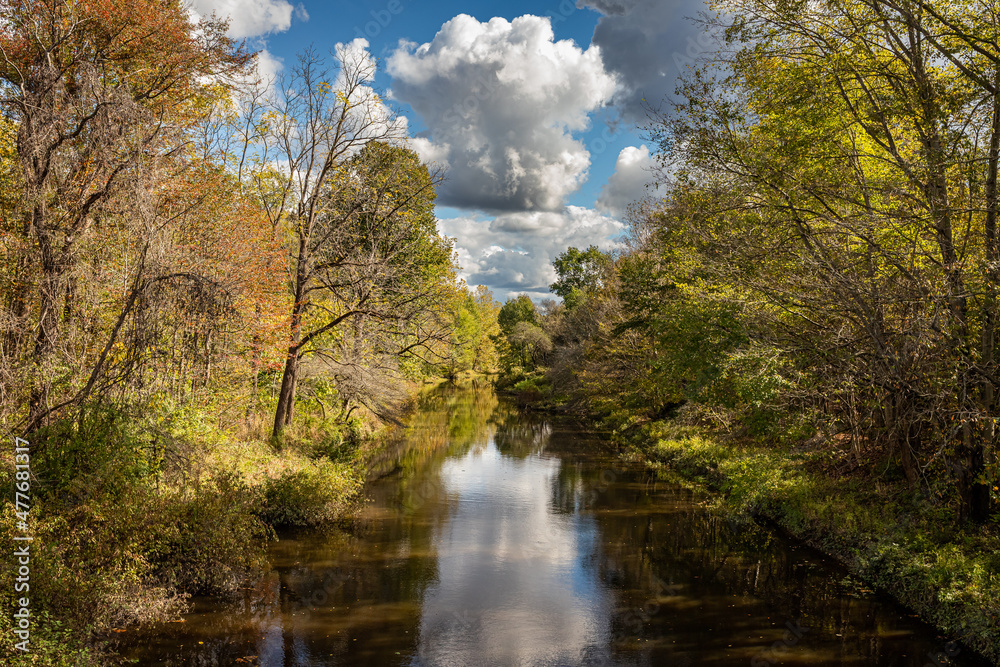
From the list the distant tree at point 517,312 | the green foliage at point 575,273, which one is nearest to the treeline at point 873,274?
the green foliage at point 575,273

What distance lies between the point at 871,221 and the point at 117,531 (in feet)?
45.7

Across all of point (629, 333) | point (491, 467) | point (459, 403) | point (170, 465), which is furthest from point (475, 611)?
point (459, 403)

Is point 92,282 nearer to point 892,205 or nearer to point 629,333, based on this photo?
point 892,205

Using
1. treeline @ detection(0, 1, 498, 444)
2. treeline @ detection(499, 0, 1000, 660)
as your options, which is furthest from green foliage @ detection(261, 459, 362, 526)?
treeline @ detection(499, 0, 1000, 660)

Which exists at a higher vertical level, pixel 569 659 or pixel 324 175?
pixel 324 175

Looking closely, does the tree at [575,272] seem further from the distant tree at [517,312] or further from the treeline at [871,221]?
the treeline at [871,221]

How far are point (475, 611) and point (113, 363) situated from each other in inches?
311

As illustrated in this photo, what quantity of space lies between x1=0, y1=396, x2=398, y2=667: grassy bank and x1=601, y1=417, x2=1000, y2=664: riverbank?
12112mm

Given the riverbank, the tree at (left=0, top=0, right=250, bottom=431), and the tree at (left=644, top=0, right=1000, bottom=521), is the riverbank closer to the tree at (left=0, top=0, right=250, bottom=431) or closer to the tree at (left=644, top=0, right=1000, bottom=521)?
the tree at (left=644, top=0, right=1000, bottom=521)

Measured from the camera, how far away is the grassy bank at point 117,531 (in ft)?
24.8

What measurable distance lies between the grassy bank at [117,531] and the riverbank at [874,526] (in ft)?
39.7

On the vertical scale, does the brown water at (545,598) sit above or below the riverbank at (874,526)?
below

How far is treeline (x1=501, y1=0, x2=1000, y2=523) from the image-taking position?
33.7ft

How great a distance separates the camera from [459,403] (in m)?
45.8
